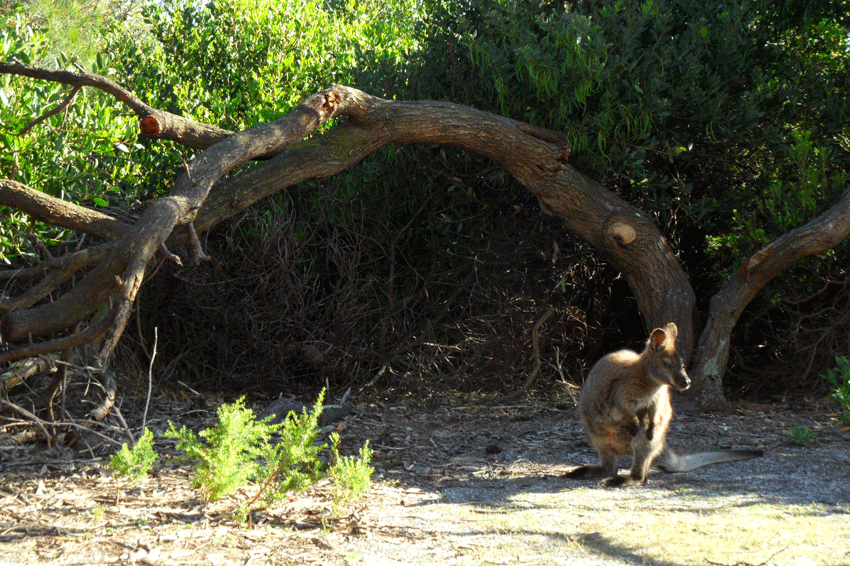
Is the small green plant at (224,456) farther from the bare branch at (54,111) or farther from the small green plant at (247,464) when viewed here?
the bare branch at (54,111)

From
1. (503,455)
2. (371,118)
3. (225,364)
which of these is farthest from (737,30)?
(225,364)

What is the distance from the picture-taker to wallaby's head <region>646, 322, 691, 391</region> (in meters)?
4.96

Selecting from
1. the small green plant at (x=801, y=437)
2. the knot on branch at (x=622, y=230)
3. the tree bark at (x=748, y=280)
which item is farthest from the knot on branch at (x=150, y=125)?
the small green plant at (x=801, y=437)

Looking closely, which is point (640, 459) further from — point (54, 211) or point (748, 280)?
point (54, 211)

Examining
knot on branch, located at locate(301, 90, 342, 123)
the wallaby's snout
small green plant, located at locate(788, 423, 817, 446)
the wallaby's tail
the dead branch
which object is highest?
knot on branch, located at locate(301, 90, 342, 123)

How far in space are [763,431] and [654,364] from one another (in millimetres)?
1968

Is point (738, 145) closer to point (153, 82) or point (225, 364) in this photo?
point (225, 364)

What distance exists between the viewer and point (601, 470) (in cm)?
516

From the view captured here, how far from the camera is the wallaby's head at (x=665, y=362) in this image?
4957mm

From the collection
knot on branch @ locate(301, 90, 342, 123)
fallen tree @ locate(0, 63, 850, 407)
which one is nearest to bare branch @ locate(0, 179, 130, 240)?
fallen tree @ locate(0, 63, 850, 407)

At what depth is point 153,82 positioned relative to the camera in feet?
27.8

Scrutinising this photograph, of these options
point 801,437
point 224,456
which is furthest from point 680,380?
point 224,456

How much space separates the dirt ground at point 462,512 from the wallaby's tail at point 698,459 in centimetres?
7

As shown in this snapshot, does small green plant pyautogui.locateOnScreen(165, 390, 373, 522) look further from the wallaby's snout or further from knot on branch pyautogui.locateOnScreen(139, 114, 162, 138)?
knot on branch pyautogui.locateOnScreen(139, 114, 162, 138)
